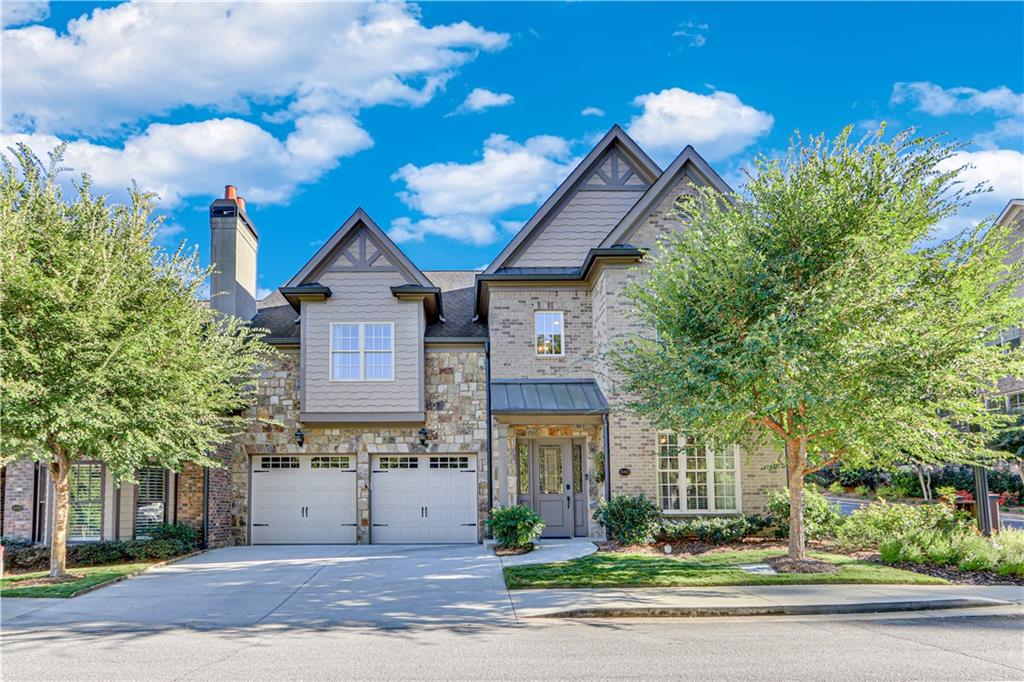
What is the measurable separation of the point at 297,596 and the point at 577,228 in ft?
37.2

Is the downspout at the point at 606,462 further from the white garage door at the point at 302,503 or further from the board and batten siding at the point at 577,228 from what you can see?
the white garage door at the point at 302,503

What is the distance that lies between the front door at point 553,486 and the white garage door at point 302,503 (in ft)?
15.2

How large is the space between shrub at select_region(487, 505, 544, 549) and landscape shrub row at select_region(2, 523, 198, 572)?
6.97 metres

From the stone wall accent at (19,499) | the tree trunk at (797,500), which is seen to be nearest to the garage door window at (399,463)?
the stone wall accent at (19,499)

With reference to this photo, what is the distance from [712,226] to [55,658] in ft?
36.1

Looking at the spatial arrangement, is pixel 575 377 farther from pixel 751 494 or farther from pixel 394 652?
pixel 394 652

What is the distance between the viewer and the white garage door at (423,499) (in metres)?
19.2

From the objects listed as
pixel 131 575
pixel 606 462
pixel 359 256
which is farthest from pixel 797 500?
pixel 131 575

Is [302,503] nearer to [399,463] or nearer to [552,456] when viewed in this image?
[399,463]

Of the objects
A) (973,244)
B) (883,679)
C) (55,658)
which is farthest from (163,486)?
(973,244)

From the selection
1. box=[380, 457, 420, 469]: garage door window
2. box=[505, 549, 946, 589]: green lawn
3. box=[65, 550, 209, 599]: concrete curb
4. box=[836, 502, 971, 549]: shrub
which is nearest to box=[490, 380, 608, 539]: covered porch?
box=[380, 457, 420, 469]: garage door window

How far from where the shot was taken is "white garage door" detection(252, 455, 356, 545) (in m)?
19.2

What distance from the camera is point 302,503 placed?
759 inches

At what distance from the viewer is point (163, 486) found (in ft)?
58.2
